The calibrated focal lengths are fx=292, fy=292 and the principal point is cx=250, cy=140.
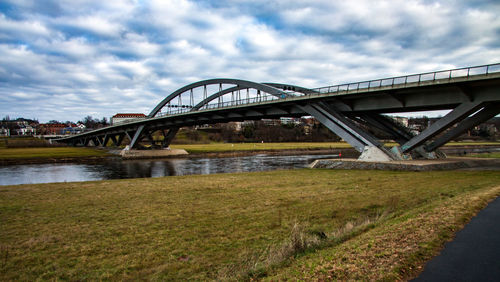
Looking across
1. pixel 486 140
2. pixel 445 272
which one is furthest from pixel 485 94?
pixel 486 140

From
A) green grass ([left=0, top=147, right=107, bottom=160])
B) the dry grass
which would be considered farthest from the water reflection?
the dry grass

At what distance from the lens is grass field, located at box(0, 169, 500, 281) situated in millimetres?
4773

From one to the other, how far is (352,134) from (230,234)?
2140cm

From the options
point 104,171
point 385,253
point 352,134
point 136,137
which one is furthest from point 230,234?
point 136,137

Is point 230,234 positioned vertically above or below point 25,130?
below

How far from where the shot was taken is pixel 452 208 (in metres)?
7.13

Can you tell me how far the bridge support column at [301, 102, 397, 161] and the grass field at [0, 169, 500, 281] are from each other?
1199 centimetres

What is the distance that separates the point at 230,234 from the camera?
7109 mm

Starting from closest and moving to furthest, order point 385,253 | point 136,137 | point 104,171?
point 385,253 < point 104,171 < point 136,137

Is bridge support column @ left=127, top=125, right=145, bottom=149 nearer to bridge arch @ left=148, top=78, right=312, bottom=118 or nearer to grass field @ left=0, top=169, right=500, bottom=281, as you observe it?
bridge arch @ left=148, top=78, right=312, bottom=118

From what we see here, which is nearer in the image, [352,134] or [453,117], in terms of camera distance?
[453,117]

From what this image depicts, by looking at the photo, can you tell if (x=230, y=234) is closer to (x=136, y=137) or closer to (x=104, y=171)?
(x=104, y=171)

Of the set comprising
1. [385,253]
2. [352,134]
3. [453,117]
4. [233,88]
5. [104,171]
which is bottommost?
[104,171]

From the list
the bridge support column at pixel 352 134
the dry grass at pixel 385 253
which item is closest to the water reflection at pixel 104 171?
the bridge support column at pixel 352 134
